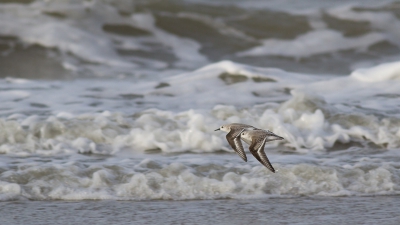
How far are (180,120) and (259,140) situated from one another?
2.08 metres

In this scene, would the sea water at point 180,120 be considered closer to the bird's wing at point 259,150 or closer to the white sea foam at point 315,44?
the white sea foam at point 315,44

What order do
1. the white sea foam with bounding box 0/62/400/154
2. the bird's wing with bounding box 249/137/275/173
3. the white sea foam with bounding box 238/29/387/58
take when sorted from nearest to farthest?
the bird's wing with bounding box 249/137/275/173
the white sea foam with bounding box 0/62/400/154
the white sea foam with bounding box 238/29/387/58

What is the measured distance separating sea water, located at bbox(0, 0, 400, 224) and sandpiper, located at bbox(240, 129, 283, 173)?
500 mm

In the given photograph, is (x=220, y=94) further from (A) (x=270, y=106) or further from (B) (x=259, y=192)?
(B) (x=259, y=192)

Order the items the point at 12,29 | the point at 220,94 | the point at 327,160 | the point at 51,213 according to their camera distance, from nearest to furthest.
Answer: the point at 51,213 → the point at 327,160 → the point at 220,94 → the point at 12,29

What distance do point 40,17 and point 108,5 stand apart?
3.69 ft

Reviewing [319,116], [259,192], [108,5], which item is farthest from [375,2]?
[259,192]

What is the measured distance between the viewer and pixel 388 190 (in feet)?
11.5

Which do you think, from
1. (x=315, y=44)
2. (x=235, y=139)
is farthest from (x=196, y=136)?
(x=315, y=44)

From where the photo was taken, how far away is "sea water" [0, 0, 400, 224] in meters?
3.37

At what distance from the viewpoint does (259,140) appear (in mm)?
2641

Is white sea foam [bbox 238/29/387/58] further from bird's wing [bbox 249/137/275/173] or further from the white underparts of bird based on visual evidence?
bird's wing [bbox 249/137/275/173]

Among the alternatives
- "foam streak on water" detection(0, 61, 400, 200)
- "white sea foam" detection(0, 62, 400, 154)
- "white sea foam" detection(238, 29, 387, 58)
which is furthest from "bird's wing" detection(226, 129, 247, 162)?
"white sea foam" detection(238, 29, 387, 58)

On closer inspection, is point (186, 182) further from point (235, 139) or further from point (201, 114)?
point (201, 114)
